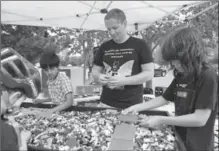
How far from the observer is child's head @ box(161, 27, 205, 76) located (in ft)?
3.68

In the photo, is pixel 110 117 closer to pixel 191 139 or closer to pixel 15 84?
pixel 191 139

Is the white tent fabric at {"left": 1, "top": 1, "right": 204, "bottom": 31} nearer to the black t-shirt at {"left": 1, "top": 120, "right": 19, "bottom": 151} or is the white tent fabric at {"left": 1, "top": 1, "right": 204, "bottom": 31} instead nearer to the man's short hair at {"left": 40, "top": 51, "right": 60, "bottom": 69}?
the man's short hair at {"left": 40, "top": 51, "right": 60, "bottom": 69}

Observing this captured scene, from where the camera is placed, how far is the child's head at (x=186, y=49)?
3.68 ft

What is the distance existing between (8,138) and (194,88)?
A: 894 mm

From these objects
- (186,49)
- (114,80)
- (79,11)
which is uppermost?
(79,11)

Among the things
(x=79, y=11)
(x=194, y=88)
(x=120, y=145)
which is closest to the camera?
(x=120, y=145)

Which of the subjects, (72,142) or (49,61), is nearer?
(72,142)

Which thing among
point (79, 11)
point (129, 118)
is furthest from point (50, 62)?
point (79, 11)

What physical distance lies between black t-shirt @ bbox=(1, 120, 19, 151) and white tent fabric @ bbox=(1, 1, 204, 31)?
3375 mm

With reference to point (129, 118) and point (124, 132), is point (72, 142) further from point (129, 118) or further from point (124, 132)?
point (129, 118)

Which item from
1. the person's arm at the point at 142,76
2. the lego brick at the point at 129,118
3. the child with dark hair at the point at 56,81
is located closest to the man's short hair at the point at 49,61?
the child with dark hair at the point at 56,81

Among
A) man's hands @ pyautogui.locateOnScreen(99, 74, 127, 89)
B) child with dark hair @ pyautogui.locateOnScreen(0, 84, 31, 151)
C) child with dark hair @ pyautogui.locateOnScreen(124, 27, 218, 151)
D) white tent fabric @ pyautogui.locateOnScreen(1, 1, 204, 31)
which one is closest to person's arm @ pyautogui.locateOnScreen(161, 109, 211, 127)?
child with dark hair @ pyautogui.locateOnScreen(124, 27, 218, 151)

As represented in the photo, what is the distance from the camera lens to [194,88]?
3.85 feet

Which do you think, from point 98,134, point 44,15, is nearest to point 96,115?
point 98,134
